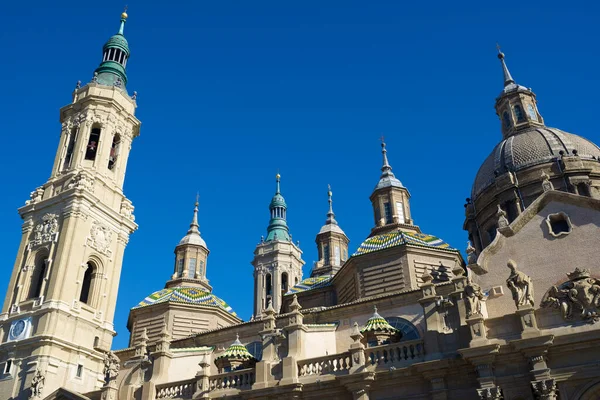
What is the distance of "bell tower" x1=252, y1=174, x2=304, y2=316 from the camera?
6250 centimetres

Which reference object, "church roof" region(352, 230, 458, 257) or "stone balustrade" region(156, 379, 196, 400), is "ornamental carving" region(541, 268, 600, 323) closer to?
"church roof" region(352, 230, 458, 257)

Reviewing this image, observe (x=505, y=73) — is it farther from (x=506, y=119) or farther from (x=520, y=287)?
(x=520, y=287)

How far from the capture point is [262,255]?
65562mm

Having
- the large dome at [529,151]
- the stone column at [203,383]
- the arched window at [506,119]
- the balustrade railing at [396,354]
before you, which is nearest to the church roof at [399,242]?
the large dome at [529,151]

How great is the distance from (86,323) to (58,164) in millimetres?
12645

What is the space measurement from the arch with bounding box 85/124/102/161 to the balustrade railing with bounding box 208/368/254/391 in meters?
24.3

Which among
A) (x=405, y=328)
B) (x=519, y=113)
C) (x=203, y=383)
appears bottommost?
(x=203, y=383)

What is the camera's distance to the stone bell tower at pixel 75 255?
3203 cm

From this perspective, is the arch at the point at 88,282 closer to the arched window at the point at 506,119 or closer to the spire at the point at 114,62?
the spire at the point at 114,62

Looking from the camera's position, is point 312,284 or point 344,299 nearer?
point 344,299

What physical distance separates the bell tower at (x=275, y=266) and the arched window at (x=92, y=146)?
87.3ft

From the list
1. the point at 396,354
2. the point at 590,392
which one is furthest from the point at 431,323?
the point at 590,392

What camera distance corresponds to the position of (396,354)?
62.1 ft

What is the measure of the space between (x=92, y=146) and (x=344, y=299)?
22148 mm
